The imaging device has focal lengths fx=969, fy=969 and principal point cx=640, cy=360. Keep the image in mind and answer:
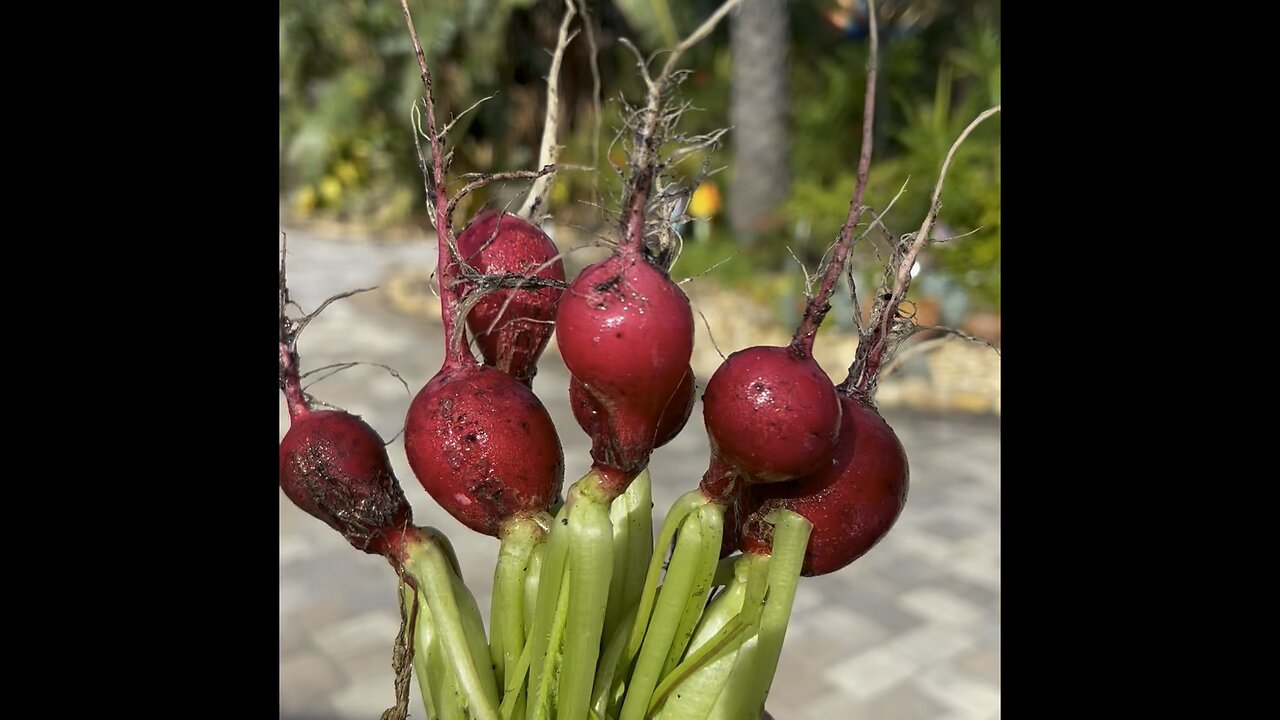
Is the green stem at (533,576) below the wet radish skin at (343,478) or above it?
below

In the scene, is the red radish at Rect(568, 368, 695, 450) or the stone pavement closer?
the red radish at Rect(568, 368, 695, 450)

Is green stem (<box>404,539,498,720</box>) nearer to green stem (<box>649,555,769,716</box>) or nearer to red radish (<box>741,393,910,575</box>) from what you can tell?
green stem (<box>649,555,769,716</box>)

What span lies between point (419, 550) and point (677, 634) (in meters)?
0.23

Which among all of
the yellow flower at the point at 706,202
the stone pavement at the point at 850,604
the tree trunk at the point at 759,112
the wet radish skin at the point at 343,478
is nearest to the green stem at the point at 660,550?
the wet radish skin at the point at 343,478

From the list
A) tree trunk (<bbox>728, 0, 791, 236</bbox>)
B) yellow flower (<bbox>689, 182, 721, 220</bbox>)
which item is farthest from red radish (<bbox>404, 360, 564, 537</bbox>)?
yellow flower (<bbox>689, 182, 721, 220</bbox>)

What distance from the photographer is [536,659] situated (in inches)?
29.2

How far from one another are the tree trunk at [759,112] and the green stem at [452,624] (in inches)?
206

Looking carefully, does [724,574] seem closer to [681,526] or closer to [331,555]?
[681,526]

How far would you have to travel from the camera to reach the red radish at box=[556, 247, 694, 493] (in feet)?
2.19

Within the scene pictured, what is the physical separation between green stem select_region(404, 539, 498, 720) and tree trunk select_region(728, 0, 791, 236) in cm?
522

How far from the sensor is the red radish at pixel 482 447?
757 millimetres

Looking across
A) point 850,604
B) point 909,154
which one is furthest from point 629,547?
point 909,154

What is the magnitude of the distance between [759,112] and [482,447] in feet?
17.5

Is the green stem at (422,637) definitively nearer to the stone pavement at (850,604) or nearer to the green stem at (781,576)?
the green stem at (781,576)
